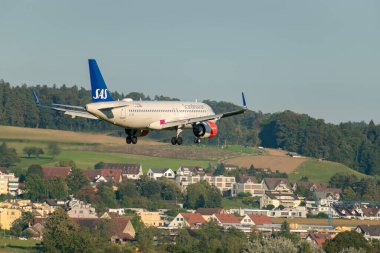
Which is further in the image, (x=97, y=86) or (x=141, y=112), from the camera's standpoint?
(x=141, y=112)

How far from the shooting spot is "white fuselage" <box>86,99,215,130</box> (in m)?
135

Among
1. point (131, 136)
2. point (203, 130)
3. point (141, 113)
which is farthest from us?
point (203, 130)

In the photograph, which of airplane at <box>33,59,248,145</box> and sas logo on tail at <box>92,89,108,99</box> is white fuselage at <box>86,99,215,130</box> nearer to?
airplane at <box>33,59,248,145</box>

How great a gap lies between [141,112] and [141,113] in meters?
0.10

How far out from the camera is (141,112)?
138125 mm

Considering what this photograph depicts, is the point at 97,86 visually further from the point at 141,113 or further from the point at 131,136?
the point at 131,136

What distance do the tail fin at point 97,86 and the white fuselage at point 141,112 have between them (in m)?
1.59

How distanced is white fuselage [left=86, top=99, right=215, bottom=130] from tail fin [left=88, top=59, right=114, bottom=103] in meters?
1.59

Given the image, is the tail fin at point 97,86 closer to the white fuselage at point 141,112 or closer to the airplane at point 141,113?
the airplane at point 141,113

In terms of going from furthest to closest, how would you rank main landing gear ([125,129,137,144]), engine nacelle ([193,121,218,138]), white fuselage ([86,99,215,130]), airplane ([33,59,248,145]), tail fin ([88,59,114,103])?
engine nacelle ([193,121,218,138]), main landing gear ([125,129,137,144]), tail fin ([88,59,114,103]), airplane ([33,59,248,145]), white fuselage ([86,99,215,130])

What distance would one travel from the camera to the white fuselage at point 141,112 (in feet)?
442

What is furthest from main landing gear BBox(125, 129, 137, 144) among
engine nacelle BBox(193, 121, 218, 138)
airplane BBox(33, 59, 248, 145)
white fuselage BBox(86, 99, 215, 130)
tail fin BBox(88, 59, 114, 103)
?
engine nacelle BBox(193, 121, 218, 138)

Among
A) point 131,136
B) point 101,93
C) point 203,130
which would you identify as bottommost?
point 131,136

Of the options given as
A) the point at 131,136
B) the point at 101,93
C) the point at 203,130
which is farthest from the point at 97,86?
the point at 203,130
